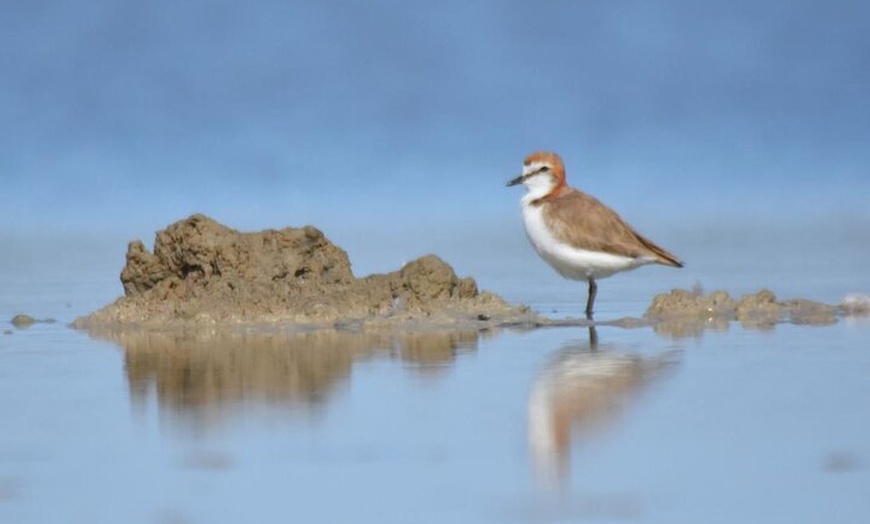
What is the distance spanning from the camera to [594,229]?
41.4 feet

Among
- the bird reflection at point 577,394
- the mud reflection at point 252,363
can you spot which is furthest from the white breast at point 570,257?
the bird reflection at point 577,394

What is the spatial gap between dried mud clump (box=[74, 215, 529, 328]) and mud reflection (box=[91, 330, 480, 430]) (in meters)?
0.60

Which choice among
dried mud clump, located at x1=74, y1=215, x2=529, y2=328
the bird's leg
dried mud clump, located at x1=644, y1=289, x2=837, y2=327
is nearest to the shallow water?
dried mud clump, located at x1=644, y1=289, x2=837, y2=327

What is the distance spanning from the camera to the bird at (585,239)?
12617mm

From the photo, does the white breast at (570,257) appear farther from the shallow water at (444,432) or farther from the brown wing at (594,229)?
the shallow water at (444,432)

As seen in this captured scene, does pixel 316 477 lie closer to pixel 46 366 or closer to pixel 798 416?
pixel 798 416

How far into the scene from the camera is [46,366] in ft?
31.4

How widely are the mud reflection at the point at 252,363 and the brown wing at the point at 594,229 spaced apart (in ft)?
5.58

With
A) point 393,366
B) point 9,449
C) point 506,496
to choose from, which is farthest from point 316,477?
point 393,366

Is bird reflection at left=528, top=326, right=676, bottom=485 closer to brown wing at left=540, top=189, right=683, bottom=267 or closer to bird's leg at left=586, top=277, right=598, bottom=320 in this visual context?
bird's leg at left=586, top=277, right=598, bottom=320

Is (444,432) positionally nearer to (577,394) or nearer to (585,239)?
(577,394)

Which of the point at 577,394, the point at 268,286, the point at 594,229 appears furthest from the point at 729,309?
the point at 577,394

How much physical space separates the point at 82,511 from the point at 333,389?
8.94 feet

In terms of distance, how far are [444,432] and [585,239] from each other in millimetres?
6015
